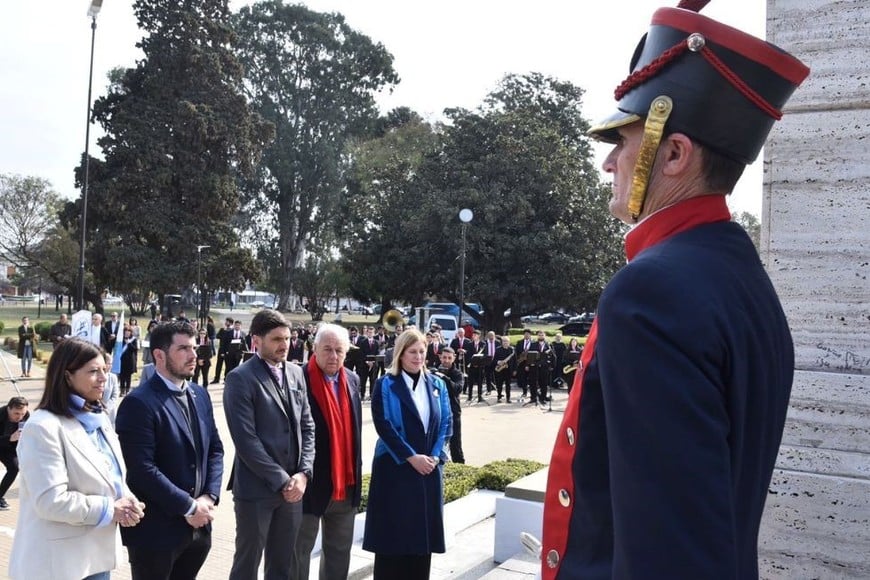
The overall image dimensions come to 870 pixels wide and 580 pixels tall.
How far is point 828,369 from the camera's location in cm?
266

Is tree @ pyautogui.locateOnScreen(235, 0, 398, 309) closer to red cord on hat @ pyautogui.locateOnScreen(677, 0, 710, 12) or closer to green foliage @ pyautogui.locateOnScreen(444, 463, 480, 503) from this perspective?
green foliage @ pyautogui.locateOnScreen(444, 463, 480, 503)

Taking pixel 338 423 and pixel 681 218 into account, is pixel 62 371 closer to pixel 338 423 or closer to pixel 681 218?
pixel 338 423

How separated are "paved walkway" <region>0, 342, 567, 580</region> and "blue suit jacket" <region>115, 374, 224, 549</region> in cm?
234

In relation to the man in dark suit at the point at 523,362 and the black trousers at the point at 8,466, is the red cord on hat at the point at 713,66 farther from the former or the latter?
the man in dark suit at the point at 523,362

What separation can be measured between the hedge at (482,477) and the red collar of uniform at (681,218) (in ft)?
22.6

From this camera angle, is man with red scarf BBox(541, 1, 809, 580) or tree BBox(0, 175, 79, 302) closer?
man with red scarf BBox(541, 1, 809, 580)

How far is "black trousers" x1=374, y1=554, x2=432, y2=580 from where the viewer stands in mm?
5113

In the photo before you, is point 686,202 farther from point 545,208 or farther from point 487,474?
point 545,208

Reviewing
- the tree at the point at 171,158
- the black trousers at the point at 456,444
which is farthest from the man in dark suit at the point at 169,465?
the tree at the point at 171,158

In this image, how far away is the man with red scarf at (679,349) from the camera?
1.12 meters

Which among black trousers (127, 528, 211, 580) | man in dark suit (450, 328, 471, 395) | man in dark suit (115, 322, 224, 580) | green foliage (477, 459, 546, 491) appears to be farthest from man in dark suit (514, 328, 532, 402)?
black trousers (127, 528, 211, 580)

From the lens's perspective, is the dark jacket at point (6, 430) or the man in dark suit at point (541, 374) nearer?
the dark jacket at point (6, 430)

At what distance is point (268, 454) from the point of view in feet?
16.2

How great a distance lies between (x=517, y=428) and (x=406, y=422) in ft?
36.4
